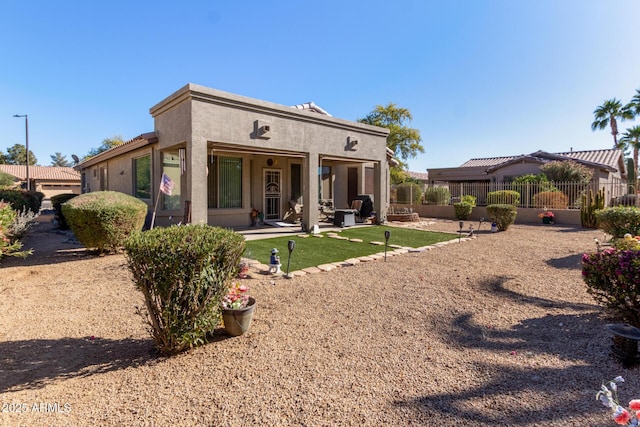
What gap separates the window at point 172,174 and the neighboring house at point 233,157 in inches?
1.3

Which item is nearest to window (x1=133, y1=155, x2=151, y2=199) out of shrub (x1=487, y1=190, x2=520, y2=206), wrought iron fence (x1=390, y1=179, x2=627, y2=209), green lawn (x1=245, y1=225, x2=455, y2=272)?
green lawn (x1=245, y1=225, x2=455, y2=272)

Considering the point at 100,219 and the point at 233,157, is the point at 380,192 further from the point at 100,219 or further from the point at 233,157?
the point at 100,219

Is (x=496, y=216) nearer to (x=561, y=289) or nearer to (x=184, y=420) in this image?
(x=561, y=289)

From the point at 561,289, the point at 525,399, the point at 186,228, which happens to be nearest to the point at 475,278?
the point at 561,289

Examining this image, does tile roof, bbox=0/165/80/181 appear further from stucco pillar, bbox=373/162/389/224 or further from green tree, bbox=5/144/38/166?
stucco pillar, bbox=373/162/389/224

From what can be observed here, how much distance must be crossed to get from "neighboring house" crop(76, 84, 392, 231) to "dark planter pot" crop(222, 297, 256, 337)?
18.6ft

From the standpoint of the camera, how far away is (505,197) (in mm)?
18453

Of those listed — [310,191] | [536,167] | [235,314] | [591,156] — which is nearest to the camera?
[235,314]

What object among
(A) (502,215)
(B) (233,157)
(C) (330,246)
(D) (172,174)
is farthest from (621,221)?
(D) (172,174)

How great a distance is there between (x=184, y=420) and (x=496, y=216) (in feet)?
45.8

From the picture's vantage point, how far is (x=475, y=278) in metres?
6.50

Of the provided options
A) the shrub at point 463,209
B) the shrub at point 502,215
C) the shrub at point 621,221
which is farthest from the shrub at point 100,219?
the shrub at point 463,209

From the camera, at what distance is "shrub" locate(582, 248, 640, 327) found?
3.49 meters

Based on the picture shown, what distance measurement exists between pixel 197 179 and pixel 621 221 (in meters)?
11.4
